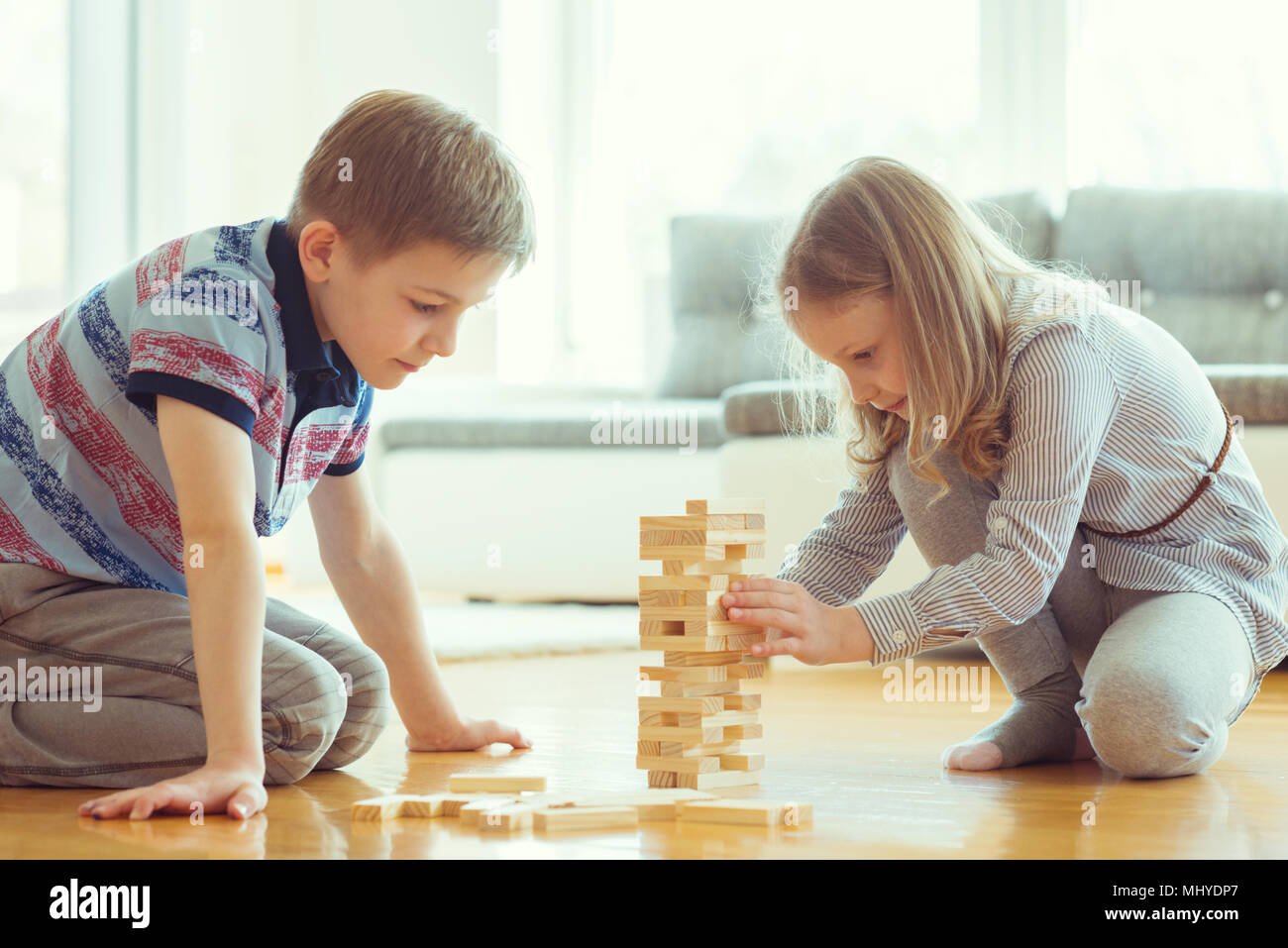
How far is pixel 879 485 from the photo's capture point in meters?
1.64

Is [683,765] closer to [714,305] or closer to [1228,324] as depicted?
[1228,324]

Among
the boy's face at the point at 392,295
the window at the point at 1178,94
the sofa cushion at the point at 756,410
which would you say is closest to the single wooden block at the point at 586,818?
the boy's face at the point at 392,295

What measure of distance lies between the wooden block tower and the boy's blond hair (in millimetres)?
310

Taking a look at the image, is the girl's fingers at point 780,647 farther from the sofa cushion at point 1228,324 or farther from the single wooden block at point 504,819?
the sofa cushion at point 1228,324

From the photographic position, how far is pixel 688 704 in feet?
4.28

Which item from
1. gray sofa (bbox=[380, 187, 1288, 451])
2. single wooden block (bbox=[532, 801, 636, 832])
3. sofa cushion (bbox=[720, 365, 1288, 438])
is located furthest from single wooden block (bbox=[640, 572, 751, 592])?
gray sofa (bbox=[380, 187, 1288, 451])

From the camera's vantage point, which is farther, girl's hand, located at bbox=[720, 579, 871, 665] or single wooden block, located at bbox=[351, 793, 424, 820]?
girl's hand, located at bbox=[720, 579, 871, 665]

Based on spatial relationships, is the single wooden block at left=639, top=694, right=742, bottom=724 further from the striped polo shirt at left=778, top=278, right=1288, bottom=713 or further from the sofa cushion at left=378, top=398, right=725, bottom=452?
the sofa cushion at left=378, top=398, right=725, bottom=452

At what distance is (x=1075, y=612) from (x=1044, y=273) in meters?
0.37

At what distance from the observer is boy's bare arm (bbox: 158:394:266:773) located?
1157 millimetres

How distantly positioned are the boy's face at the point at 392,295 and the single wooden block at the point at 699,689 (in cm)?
37

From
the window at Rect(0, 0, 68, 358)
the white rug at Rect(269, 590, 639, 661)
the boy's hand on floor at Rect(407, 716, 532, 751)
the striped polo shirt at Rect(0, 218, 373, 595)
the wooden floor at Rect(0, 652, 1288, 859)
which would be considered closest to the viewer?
the wooden floor at Rect(0, 652, 1288, 859)
